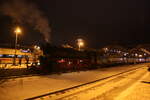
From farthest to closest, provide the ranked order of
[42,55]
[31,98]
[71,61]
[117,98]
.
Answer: [71,61]
[42,55]
[117,98]
[31,98]

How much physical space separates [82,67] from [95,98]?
17399 millimetres

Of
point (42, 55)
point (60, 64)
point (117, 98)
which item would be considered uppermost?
point (42, 55)

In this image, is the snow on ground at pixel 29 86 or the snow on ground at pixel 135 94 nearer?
the snow on ground at pixel 135 94

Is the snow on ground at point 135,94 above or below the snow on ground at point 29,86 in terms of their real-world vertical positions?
below

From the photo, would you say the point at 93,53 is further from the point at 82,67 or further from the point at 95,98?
the point at 95,98

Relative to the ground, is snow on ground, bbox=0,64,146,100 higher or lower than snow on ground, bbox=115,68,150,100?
higher

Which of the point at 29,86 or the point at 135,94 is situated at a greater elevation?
the point at 29,86

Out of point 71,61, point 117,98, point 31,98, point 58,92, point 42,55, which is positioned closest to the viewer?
point 31,98

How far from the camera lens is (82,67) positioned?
82.1 ft

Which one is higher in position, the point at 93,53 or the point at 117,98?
the point at 93,53

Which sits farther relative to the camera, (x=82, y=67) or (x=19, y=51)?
(x=19, y=51)

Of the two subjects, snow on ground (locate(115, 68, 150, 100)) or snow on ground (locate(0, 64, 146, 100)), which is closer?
snow on ground (locate(115, 68, 150, 100))

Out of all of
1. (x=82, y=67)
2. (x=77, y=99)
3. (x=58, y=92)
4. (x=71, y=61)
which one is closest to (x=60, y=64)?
(x=71, y=61)

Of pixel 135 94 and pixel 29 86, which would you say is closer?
pixel 135 94
